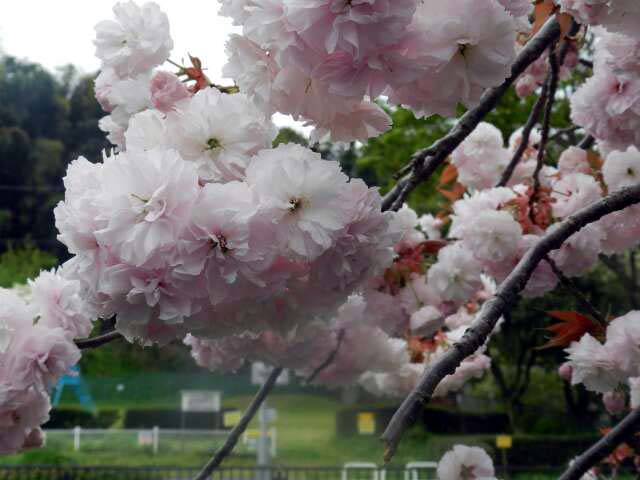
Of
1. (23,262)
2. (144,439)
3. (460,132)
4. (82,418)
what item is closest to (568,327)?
(460,132)

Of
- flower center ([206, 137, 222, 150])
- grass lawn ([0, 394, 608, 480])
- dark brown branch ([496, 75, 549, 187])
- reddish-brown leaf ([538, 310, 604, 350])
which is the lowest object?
grass lawn ([0, 394, 608, 480])

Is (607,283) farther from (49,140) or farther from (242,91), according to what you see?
(242,91)

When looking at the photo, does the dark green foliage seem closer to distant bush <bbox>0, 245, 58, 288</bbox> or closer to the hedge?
distant bush <bbox>0, 245, 58, 288</bbox>

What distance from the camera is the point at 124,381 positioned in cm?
867

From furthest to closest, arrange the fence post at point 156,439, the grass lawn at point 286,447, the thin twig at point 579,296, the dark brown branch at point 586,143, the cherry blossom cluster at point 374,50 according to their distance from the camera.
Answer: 1. the fence post at point 156,439
2. the grass lawn at point 286,447
3. the dark brown branch at point 586,143
4. the thin twig at point 579,296
5. the cherry blossom cluster at point 374,50

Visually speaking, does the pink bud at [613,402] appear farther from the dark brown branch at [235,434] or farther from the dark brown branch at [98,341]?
the dark brown branch at [98,341]

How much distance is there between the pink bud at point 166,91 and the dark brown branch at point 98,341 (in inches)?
11.4

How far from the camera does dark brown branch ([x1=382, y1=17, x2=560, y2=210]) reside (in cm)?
99

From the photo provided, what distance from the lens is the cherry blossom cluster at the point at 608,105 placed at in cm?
112

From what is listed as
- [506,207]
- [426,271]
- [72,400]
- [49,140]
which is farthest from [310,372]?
[49,140]

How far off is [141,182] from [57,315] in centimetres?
47

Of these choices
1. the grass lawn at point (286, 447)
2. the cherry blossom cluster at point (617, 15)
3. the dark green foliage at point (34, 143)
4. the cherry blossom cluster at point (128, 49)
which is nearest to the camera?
the cherry blossom cluster at point (617, 15)

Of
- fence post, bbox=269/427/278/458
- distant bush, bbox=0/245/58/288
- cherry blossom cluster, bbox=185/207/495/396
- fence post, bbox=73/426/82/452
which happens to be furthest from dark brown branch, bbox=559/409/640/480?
distant bush, bbox=0/245/58/288

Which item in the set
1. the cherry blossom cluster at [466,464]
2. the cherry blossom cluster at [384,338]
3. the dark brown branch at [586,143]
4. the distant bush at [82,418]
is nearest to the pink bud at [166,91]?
the cherry blossom cluster at [384,338]
